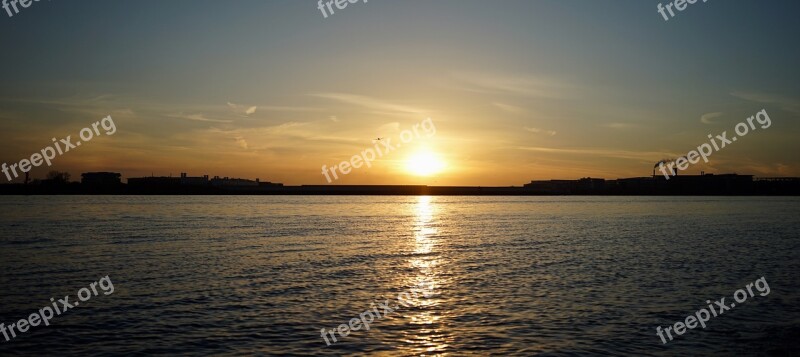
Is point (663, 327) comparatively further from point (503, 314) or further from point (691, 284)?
point (691, 284)

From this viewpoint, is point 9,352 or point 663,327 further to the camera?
point 663,327

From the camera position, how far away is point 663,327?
86.0ft

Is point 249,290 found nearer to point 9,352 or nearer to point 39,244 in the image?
point 9,352

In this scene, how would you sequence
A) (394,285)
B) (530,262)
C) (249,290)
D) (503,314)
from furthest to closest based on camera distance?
(530,262) → (394,285) → (249,290) → (503,314)

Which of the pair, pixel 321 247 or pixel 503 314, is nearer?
pixel 503 314

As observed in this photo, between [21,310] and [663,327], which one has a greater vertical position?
[21,310]

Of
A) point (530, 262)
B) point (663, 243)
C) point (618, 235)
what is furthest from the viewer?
point (618, 235)

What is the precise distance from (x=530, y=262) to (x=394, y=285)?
1695 centimetres

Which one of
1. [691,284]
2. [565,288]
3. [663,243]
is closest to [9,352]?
[565,288]

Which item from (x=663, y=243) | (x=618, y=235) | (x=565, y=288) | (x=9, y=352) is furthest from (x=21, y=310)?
(x=618, y=235)

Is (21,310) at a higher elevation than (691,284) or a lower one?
higher

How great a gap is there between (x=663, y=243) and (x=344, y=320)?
5329 cm

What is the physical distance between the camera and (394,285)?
38.0m

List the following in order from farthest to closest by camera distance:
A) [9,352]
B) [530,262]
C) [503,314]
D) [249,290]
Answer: [530,262], [249,290], [503,314], [9,352]
